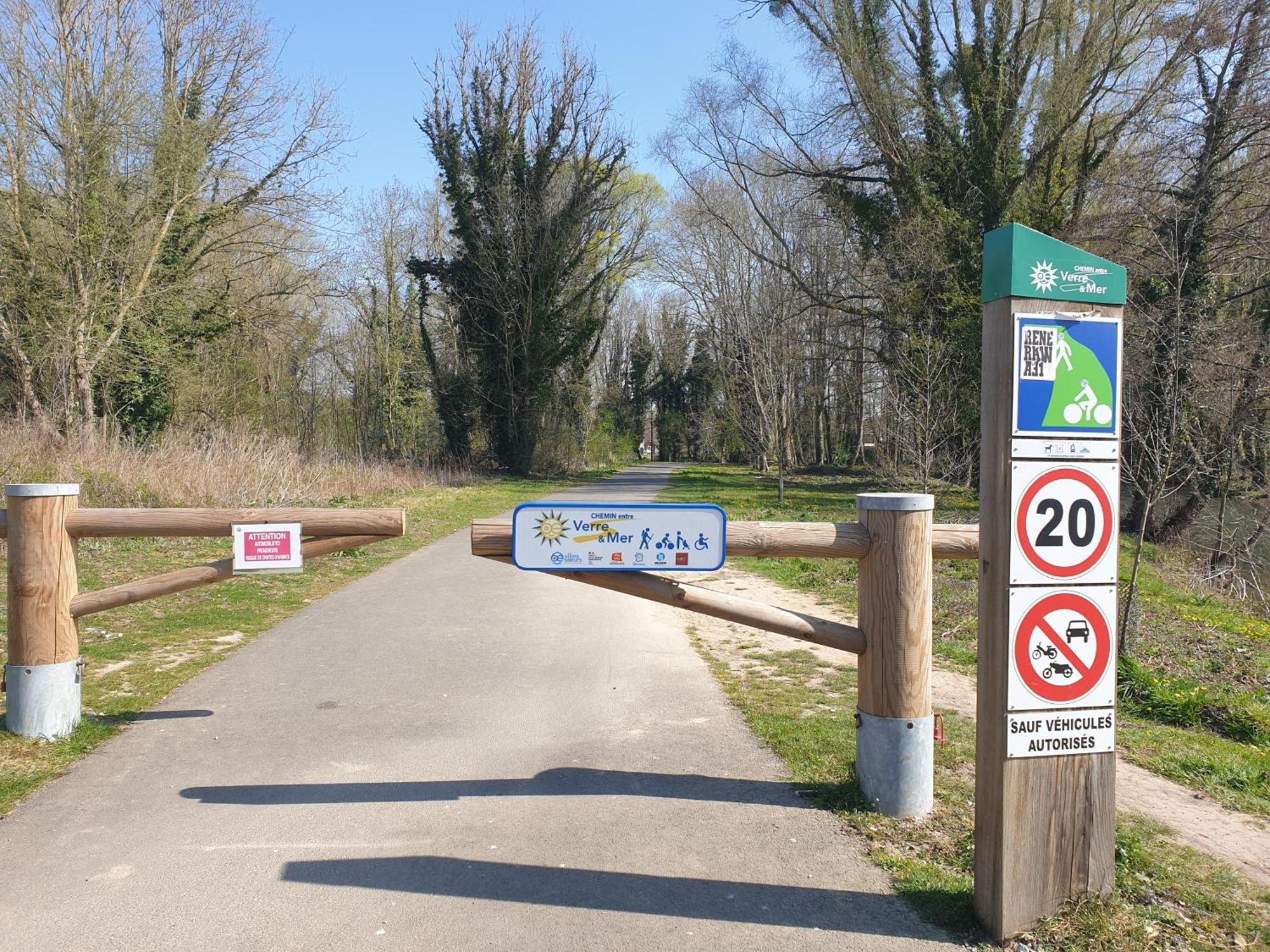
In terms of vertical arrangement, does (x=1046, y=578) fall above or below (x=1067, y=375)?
below

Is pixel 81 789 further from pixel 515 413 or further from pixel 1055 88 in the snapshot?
pixel 515 413

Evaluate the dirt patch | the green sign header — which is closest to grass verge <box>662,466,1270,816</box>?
the dirt patch

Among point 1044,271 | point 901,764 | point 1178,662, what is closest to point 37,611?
point 901,764

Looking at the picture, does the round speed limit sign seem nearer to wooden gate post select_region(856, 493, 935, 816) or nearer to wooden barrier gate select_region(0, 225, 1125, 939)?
wooden barrier gate select_region(0, 225, 1125, 939)

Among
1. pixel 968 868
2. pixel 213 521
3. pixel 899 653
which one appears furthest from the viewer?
pixel 213 521

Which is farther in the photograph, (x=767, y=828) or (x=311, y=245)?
(x=311, y=245)

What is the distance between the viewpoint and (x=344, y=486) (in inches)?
858

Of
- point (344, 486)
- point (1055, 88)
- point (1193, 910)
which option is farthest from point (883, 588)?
point (1055, 88)

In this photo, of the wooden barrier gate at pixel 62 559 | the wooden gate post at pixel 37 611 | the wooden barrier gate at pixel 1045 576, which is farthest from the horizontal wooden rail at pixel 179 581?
the wooden barrier gate at pixel 1045 576

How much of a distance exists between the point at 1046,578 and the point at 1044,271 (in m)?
1.13

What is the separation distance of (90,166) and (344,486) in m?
8.22

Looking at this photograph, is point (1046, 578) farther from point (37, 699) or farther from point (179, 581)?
point (37, 699)

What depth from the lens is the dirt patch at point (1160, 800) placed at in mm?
4391

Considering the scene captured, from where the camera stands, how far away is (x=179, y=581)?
562cm
